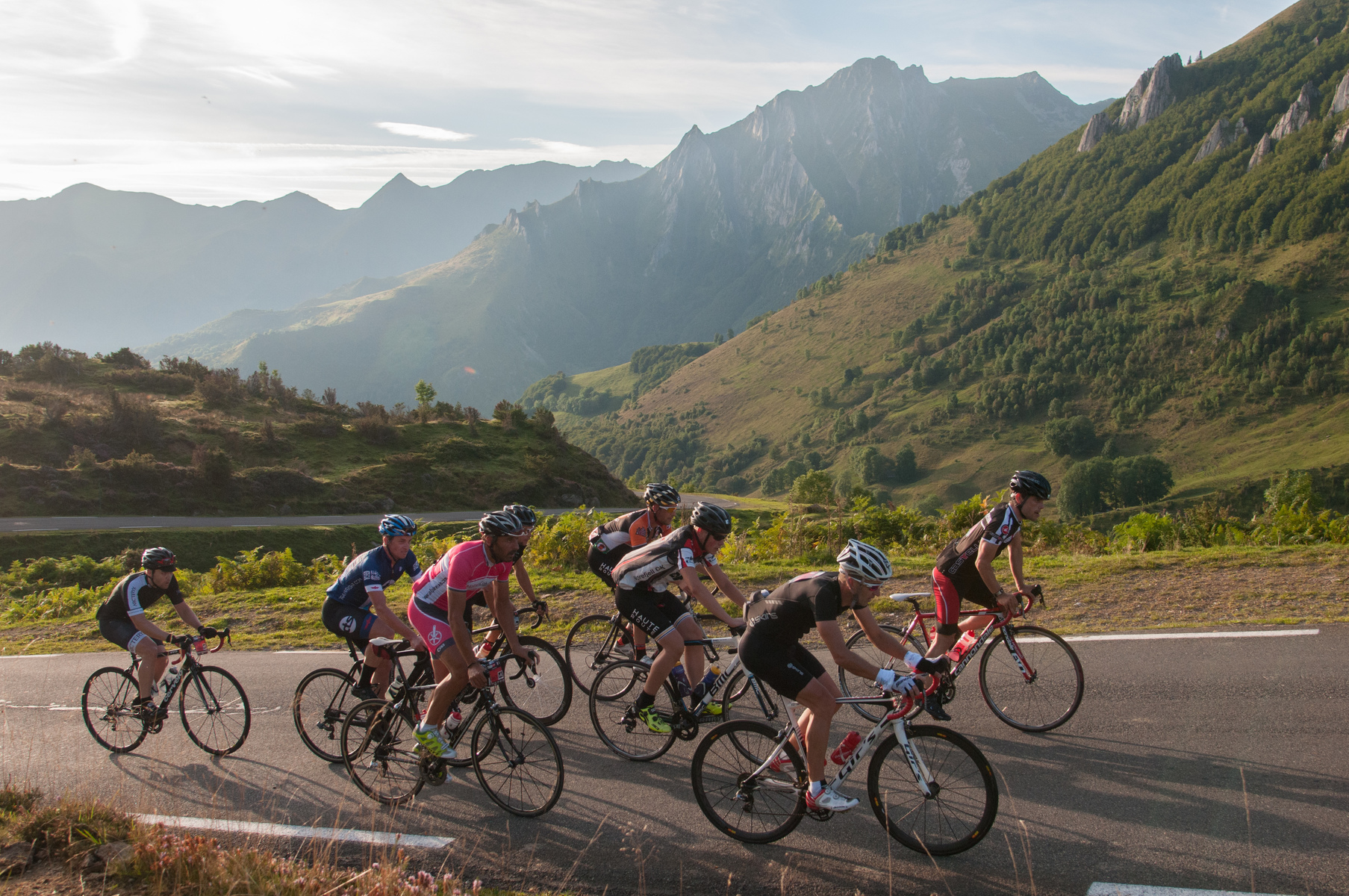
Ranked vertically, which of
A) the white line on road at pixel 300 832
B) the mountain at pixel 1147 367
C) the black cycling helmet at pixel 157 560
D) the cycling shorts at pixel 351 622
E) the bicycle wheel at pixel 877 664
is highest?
the mountain at pixel 1147 367

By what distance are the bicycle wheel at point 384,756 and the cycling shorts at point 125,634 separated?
3.00 metres

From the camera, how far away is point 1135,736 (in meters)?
6.59

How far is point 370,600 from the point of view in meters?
7.41

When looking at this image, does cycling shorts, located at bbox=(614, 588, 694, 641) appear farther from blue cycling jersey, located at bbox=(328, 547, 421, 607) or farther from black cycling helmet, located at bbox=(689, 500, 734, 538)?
blue cycling jersey, located at bbox=(328, 547, 421, 607)

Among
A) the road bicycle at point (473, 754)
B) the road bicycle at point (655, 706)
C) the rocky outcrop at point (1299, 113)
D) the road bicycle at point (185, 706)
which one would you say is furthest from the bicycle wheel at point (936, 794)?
the rocky outcrop at point (1299, 113)

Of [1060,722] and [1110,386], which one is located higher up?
[1110,386]

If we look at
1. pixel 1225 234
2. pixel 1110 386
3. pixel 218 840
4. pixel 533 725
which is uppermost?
pixel 1225 234

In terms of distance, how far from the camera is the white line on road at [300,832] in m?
5.81

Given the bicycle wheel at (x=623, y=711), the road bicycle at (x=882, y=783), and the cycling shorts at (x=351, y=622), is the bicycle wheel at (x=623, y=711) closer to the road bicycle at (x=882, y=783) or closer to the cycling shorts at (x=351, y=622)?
the road bicycle at (x=882, y=783)

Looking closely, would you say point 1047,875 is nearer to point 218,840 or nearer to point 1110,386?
point 218,840

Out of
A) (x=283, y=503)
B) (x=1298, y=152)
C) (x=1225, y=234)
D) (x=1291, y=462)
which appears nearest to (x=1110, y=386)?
(x=1291, y=462)

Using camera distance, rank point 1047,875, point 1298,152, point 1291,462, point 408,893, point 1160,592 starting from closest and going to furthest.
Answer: point 408,893, point 1047,875, point 1160,592, point 1291,462, point 1298,152

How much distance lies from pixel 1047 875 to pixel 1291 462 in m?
144

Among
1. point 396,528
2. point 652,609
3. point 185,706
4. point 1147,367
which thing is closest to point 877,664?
point 652,609
